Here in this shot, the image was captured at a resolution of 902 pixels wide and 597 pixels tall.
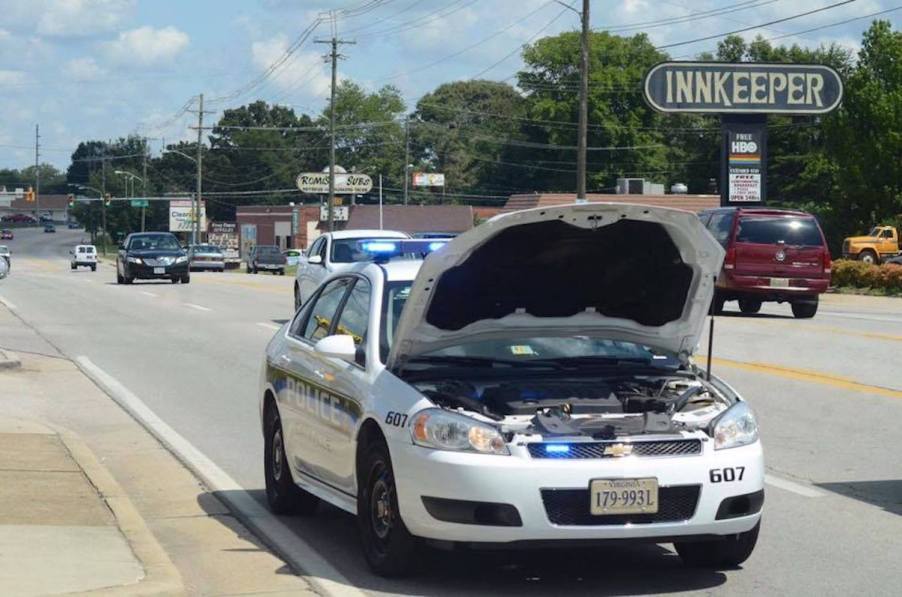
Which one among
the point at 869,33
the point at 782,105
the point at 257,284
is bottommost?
the point at 257,284

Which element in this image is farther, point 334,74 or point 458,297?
point 334,74

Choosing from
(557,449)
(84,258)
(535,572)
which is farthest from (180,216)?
(557,449)

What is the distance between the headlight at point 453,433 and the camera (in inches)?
278

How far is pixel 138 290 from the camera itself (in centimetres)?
4081

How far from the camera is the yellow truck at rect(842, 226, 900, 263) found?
204ft

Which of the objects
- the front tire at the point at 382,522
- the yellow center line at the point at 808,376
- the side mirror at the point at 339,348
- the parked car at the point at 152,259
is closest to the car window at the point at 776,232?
the yellow center line at the point at 808,376

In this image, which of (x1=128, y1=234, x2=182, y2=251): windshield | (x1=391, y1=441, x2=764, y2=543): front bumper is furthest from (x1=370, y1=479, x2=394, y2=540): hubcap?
(x1=128, y1=234, x2=182, y2=251): windshield

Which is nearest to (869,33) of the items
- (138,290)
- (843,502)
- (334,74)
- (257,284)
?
(334,74)

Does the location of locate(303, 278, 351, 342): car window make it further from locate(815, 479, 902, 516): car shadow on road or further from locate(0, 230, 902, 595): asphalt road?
locate(815, 479, 902, 516): car shadow on road

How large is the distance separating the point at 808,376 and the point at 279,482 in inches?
369

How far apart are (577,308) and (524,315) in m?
0.32

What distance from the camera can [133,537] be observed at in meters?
8.40

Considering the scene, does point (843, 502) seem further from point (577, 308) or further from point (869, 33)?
point (869, 33)

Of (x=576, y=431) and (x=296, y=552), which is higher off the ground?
(x=576, y=431)
